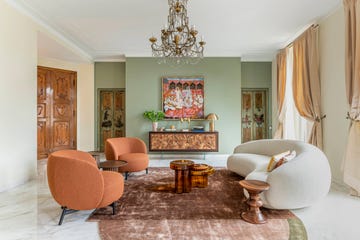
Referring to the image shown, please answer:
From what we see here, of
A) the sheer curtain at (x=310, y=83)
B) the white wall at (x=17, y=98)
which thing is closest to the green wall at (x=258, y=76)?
the sheer curtain at (x=310, y=83)

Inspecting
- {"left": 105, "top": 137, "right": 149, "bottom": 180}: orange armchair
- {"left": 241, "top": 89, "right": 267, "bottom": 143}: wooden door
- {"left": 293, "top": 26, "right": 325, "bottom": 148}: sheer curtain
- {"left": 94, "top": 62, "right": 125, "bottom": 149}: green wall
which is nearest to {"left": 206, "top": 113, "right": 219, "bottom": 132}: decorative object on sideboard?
{"left": 241, "top": 89, "right": 267, "bottom": 143}: wooden door

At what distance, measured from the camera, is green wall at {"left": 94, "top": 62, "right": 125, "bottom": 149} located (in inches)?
303

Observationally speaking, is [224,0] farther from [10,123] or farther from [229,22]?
[10,123]

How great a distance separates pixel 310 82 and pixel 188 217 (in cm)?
400

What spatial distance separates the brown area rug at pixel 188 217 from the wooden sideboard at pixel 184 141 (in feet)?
8.06

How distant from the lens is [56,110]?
7.01 m

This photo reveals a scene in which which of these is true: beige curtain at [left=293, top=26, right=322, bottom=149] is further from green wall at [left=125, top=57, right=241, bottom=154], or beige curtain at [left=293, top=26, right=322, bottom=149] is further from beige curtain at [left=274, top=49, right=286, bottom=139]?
green wall at [left=125, top=57, right=241, bottom=154]

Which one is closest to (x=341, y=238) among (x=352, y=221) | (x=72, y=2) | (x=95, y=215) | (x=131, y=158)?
(x=352, y=221)

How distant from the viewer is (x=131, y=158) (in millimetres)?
4523

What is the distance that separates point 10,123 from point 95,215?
2.42 meters

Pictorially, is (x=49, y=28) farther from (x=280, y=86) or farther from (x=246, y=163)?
(x=280, y=86)

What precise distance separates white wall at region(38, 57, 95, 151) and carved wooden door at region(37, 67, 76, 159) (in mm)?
166

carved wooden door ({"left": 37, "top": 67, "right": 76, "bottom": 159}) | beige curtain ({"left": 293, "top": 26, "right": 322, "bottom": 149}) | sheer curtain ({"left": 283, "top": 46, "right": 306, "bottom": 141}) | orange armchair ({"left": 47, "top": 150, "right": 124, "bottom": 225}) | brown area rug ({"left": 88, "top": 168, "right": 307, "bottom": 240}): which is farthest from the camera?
carved wooden door ({"left": 37, "top": 67, "right": 76, "bottom": 159})

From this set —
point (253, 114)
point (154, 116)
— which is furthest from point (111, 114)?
point (253, 114)
